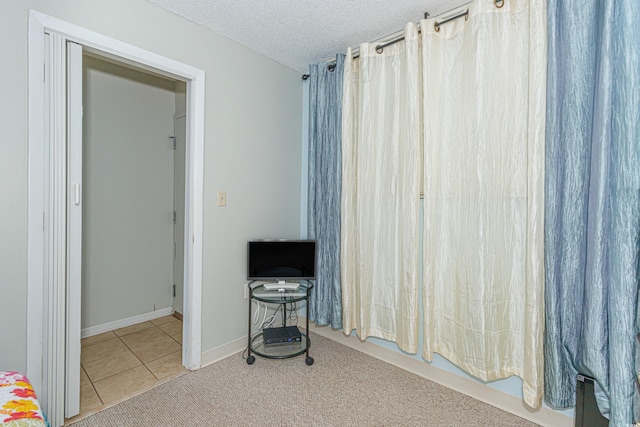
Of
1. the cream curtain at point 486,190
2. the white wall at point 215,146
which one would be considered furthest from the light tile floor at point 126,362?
the cream curtain at point 486,190

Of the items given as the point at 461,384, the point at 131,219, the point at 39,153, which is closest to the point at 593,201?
the point at 461,384

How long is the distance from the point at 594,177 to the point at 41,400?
288 centimetres

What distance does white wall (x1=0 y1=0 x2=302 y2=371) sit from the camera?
1.47 m

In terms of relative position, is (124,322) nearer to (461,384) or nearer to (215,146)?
(215,146)

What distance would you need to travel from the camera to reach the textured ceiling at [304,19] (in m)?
1.91

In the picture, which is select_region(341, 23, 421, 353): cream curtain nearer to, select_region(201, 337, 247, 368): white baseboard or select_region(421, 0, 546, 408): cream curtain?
select_region(421, 0, 546, 408): cream curtain

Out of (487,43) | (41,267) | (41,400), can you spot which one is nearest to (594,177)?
(487,43)

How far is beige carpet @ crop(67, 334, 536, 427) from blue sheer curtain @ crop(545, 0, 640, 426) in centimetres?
61

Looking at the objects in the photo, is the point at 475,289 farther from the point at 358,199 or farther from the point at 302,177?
the point at 302,177

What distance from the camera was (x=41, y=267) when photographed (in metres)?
1.56

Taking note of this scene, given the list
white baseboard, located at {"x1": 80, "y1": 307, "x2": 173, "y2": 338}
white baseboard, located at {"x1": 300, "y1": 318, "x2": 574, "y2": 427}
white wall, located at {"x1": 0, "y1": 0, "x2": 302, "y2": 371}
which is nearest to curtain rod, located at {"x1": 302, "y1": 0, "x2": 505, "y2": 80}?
white wall, located at {"x1": 0, "y1": 0, "x2": 302, "y2": 371}

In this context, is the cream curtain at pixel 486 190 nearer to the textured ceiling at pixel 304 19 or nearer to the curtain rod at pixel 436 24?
the curtain rod at pixel 436 24

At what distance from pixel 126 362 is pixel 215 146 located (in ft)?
5.80

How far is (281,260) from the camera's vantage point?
2492mm
